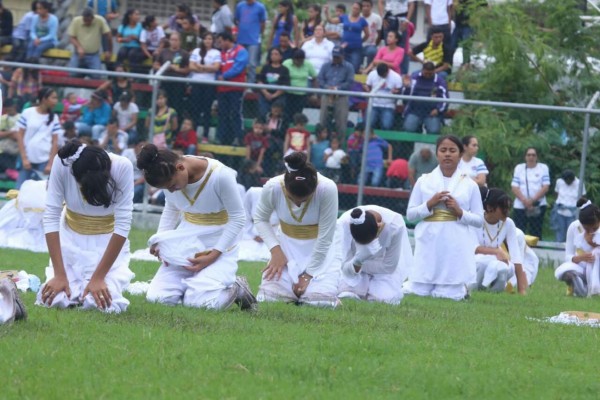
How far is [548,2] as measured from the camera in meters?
22.7

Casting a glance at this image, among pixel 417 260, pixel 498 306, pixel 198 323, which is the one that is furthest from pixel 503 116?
pixel 198 323

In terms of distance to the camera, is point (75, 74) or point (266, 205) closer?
point (266, 205)

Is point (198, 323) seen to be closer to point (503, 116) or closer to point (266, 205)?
point (266, 205)

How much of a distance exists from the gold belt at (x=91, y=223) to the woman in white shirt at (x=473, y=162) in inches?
347

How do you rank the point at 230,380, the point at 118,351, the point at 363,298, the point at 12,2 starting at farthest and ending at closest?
1. the point at 12,2
2. the point at 363,298
3. the point at 118,351
4. the point at 230,380

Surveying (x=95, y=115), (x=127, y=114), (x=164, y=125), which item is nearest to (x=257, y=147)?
(x=164, y=125)

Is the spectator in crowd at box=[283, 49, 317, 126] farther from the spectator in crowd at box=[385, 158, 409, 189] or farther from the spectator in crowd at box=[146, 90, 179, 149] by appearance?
the spectator in crowd at box=[385, 158, 409, 189]

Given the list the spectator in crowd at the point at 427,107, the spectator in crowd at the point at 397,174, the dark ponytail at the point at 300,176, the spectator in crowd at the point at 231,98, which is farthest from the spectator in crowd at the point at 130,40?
the dark ponytail at the point at 300,176

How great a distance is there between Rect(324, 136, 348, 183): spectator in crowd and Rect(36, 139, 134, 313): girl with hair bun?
900cm

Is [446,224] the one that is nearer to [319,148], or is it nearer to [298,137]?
[319,148]

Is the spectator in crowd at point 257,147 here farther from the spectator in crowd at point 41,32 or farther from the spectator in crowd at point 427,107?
the spectator in crowd at point 41,32

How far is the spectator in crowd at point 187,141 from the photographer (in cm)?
1888

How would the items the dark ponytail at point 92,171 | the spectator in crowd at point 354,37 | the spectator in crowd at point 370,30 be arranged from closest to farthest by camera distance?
the dark ponytail at point 92,171, the spectator in crowd at point 354,37, the spectator in crowd at point 370,30

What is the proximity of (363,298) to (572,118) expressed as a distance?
803 centimetres
